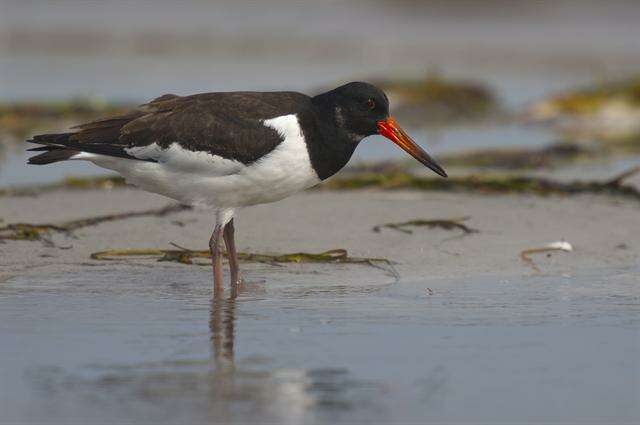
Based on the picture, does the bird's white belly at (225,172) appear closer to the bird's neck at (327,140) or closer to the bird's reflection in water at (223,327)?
the bird's neck at (327,140)

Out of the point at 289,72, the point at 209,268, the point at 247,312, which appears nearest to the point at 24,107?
the point at 289,72

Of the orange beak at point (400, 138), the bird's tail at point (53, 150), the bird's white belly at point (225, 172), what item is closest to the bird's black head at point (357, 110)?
the orange beak at point (400, 138)

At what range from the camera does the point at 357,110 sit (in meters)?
7.36

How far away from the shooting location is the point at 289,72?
18516 mm

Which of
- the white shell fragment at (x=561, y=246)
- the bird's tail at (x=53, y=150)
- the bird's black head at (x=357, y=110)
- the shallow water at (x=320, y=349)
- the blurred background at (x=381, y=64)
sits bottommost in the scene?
the shallow water at (x=320, y=349)

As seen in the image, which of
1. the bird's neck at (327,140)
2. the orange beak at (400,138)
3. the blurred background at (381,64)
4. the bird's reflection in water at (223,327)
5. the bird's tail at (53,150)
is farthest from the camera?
the blurred background at (381,64)

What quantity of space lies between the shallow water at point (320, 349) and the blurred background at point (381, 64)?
3881mm

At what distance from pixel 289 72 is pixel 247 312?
1239 centimetres

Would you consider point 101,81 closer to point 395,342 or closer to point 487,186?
point 487,186

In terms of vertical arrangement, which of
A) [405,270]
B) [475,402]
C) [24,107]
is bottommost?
[475,402]

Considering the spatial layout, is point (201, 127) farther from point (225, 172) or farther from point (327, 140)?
point (327, 140)

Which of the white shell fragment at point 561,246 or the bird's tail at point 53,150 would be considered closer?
the bird's tail at point 53,150

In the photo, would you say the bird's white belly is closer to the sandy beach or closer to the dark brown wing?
the dark brown wing

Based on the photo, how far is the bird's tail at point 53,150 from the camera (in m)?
7.23
